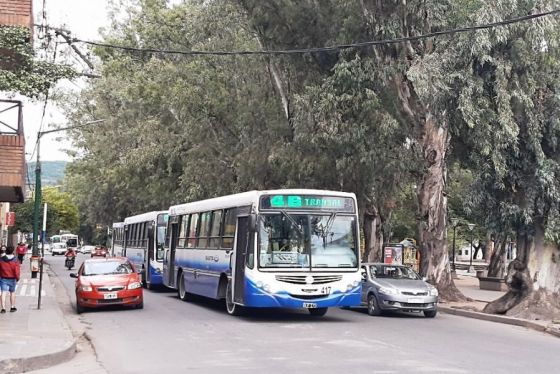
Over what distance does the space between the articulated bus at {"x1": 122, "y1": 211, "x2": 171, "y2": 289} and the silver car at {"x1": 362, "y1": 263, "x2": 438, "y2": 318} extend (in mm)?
10492

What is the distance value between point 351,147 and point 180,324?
938 cm

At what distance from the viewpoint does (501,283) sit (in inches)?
1325

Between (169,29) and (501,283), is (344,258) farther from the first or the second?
(169,29)

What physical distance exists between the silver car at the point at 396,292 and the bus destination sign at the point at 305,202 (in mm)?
2921

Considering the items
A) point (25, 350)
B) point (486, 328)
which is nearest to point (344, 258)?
point (486, 328)

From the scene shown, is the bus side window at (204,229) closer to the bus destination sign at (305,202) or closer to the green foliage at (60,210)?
the bus destination sign at (305,202)

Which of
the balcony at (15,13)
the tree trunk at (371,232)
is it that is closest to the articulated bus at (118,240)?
the tree trunk at (371,232)

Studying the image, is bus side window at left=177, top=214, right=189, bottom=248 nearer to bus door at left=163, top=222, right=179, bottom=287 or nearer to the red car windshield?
bus door at left=163, top=222, right=179, bottom=287

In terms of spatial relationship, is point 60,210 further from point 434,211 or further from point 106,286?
point 106,286

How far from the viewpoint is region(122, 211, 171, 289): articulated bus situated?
97.5 feet

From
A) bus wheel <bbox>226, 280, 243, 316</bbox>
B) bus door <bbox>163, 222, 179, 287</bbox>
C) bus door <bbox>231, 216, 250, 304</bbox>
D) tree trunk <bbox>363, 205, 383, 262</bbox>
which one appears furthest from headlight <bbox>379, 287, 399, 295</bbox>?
tree trunk <bbox>363, 205, 383, 262</bbox>

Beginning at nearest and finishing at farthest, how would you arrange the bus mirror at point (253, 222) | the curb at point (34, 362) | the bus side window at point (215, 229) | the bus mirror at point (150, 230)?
the curb at point (34, 362) → the bus mirror at point (253, 222) → the bus side window at point (215, 229) → the bus mirror at point (150, 230)

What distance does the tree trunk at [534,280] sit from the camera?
65.6 feet

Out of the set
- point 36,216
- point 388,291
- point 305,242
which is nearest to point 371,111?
point 388,291
